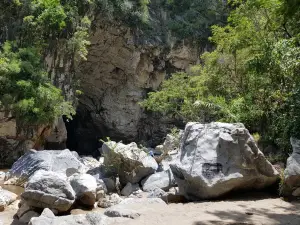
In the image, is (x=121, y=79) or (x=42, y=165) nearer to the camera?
(x=42, y=165)

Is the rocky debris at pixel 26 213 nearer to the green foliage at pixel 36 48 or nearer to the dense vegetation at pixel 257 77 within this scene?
the dense vegetation at pixel 257 77

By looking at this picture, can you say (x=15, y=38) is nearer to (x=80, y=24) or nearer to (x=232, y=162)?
(x=80, y=24)

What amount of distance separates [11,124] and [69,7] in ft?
20.3

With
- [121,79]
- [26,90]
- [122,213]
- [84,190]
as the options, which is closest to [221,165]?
[122,213]

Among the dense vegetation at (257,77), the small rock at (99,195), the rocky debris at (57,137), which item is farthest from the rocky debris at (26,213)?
the rocky debris at (57,137)

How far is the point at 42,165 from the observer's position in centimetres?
987

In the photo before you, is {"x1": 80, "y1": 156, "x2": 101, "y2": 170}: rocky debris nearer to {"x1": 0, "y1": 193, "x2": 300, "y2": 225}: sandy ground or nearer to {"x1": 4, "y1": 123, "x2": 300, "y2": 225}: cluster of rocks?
{"x1": 4, "y1": 123, "x2": 300, "y2": 225}: cluster of rocks

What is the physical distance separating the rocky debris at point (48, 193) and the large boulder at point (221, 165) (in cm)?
227

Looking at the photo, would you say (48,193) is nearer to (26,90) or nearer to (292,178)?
(292,178)

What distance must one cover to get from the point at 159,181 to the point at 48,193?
323cm

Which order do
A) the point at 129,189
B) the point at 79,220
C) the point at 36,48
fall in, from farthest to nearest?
the point at 36,48 < the point at 129,189 < the point at 79,220

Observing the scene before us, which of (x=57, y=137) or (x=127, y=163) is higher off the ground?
(x=57, y=137)

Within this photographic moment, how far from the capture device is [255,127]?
10586mm

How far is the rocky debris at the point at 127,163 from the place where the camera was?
9.82 m
